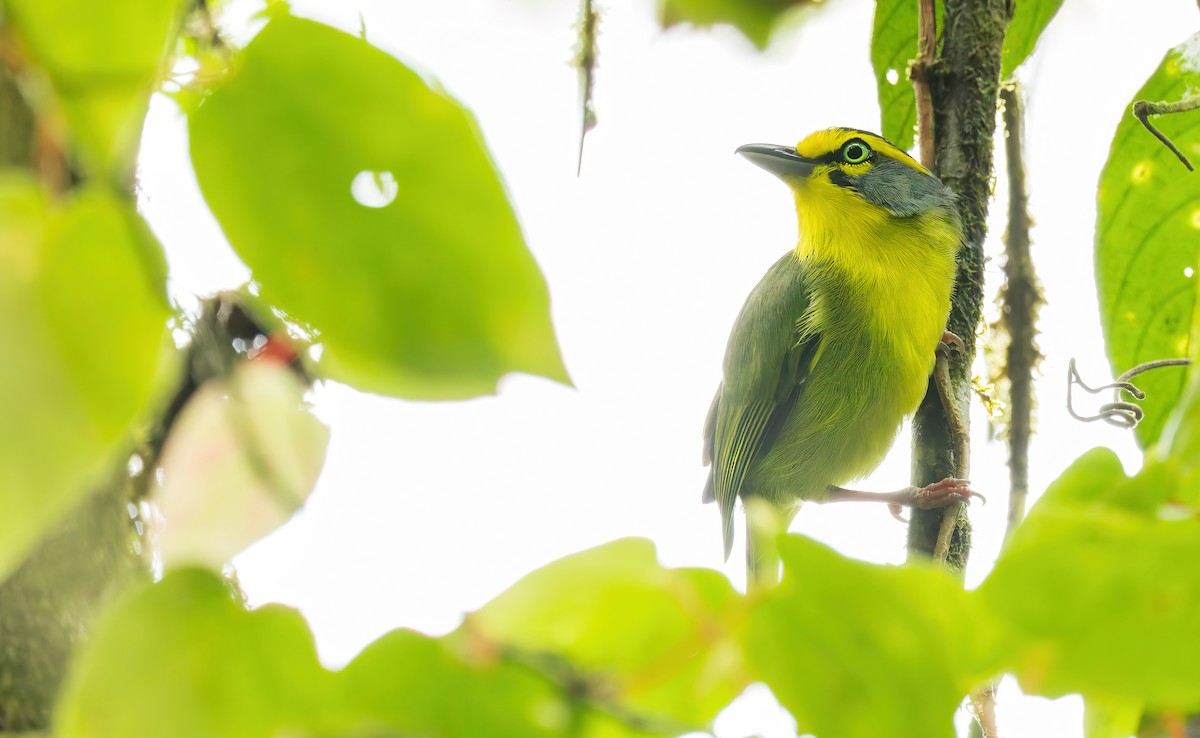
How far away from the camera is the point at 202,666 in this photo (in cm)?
43

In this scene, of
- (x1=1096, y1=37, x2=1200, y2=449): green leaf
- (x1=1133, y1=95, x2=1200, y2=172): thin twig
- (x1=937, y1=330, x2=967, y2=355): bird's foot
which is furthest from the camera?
(x1=937, y1=330, x2=967, y2=355): bird's foot

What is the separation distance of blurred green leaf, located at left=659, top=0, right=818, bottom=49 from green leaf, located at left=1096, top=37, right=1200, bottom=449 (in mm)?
1035

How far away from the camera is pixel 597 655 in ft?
1.56

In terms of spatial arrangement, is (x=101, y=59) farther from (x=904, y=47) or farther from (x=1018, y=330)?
(x=904, y=47)

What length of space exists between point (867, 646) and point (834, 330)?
3148 mm

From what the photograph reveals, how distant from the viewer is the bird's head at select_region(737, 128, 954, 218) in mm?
3705

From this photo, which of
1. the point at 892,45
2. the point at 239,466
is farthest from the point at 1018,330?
the point at 239,466

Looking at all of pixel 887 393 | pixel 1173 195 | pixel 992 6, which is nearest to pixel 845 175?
pixel 887 393

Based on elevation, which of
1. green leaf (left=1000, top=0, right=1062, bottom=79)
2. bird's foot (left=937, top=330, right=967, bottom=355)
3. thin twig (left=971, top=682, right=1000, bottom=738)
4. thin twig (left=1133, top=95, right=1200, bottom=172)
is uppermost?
green leaf (left=1000, top=0, right=1062, bottom=79)

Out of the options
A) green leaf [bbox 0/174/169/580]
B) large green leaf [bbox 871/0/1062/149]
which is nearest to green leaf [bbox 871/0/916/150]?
large green leaf [bbox 871/0/1062/149]

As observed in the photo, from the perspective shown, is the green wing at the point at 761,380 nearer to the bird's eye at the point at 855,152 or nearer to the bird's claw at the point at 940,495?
the bird's eye at the point at 855,152

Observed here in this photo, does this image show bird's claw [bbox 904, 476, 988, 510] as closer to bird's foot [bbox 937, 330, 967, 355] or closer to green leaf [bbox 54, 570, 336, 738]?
bird's foot [bbox 937, 330, 967, 355]

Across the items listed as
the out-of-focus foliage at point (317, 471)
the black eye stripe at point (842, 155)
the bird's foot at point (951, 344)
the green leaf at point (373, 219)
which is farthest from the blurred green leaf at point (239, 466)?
the black eye stripe at point (842, 155)

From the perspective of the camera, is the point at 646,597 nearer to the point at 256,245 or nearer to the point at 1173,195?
the point at 256,245
